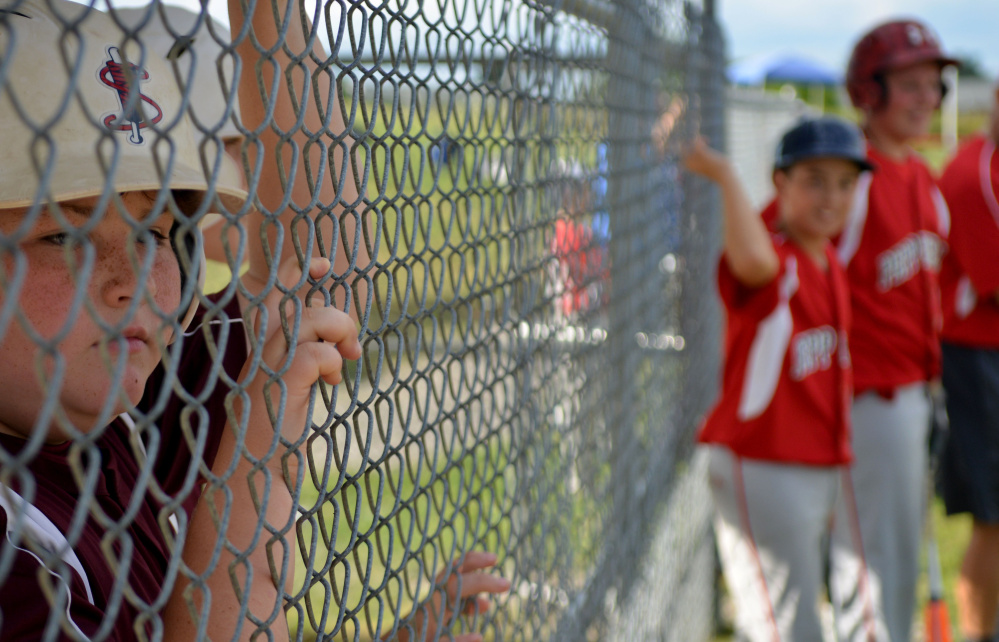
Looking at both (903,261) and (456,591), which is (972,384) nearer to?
(903,261)

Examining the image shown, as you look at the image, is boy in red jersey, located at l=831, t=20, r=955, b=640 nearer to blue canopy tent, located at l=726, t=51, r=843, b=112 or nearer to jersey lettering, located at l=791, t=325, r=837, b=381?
jersey lettering, located at l=791, t=325, r=837, b=381

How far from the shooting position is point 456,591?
1525 mm

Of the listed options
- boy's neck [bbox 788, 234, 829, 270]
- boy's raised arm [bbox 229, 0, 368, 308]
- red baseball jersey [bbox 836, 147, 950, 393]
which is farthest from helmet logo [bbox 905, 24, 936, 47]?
boy's raised arm [bbox 229, 0, 368, 308]

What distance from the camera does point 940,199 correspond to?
3.80 meters

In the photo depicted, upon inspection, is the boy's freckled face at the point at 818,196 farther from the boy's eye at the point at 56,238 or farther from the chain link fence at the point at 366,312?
the boy's eye at the point at 56,238

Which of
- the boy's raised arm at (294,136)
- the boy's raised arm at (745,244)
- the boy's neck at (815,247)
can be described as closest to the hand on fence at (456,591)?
the boy's raised arm at (294,136)

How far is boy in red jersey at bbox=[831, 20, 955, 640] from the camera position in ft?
11.2

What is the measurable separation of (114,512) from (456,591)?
1.99 ft

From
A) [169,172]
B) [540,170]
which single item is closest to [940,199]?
[540,170]

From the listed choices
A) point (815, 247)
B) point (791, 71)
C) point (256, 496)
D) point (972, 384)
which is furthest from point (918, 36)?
point (791, 71)

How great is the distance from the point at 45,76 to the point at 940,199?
3.75 m

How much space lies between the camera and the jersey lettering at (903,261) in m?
3.48

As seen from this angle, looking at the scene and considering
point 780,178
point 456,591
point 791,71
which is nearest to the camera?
point 456,591

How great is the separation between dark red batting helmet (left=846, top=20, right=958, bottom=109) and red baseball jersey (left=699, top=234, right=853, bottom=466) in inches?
42.1
